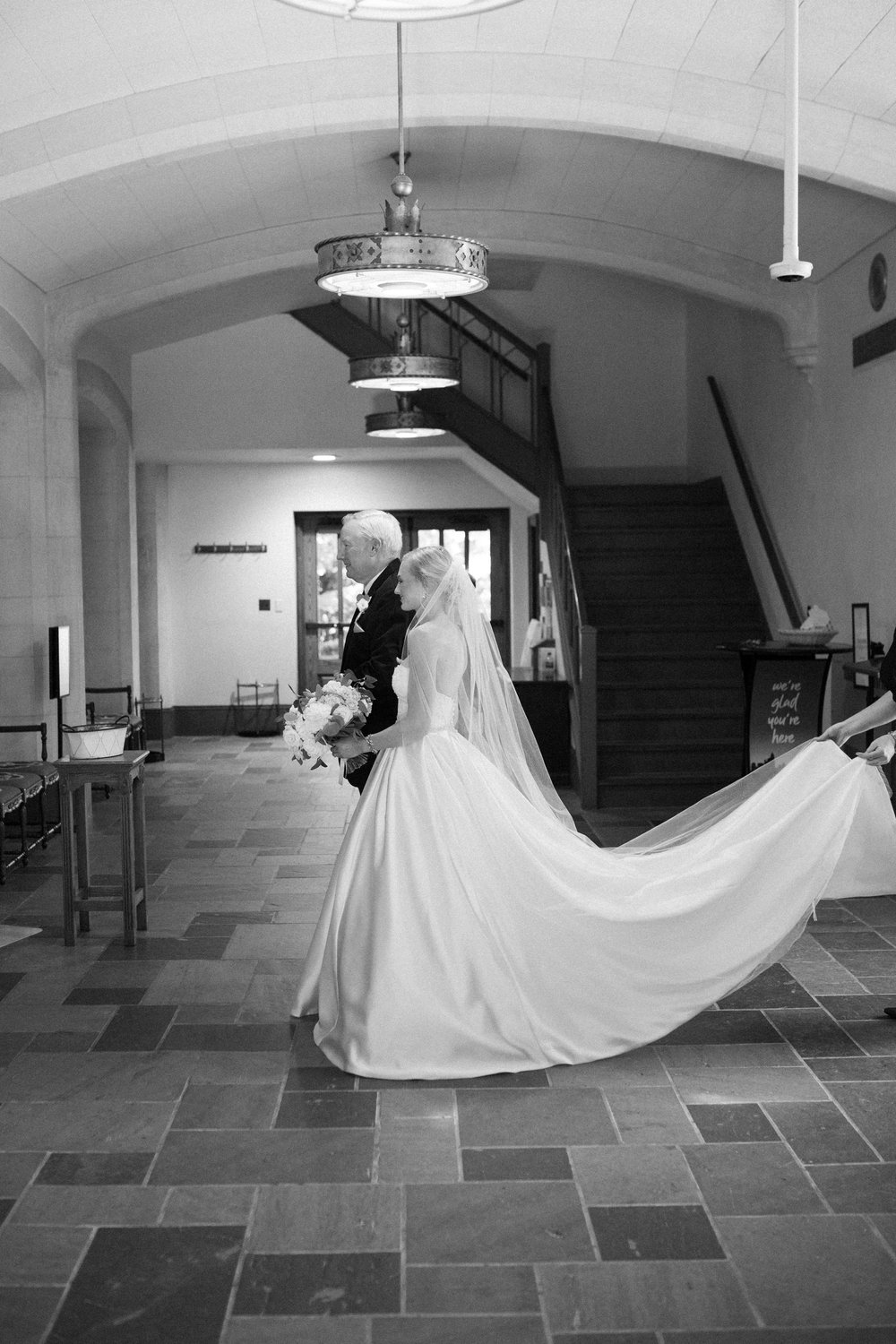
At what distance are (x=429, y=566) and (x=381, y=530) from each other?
89 cm

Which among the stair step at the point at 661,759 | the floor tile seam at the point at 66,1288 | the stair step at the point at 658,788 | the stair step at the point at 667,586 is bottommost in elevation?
the floor tile seam at the point at 66,1288

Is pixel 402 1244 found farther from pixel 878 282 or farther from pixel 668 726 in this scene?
pixel 668 726

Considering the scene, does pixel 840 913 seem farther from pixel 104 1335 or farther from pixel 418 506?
pixel 418 506

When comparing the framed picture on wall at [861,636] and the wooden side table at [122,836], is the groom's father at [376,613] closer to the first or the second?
the wooden side table at [122,836]

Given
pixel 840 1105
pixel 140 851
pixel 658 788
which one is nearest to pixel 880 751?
pixel 840 1105

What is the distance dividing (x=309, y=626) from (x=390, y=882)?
11.7 m

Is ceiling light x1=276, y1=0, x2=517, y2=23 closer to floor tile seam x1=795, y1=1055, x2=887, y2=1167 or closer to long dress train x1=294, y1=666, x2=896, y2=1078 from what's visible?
long dress train x1=294, y1=666, x2=896, y2=1078

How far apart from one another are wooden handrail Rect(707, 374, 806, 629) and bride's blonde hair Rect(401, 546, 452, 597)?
595cm

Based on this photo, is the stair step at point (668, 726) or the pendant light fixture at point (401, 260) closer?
the pendant light fixture at point (401, 260)

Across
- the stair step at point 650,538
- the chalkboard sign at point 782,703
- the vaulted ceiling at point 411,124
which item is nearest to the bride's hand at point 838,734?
the vaulted ceiling at point 411,124

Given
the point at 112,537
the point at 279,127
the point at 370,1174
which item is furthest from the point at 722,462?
the point at 370,1174

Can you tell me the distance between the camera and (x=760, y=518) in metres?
11.1

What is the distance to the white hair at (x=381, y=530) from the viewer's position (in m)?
5.50

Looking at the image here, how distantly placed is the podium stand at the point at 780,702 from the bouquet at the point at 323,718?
12.9 ft
